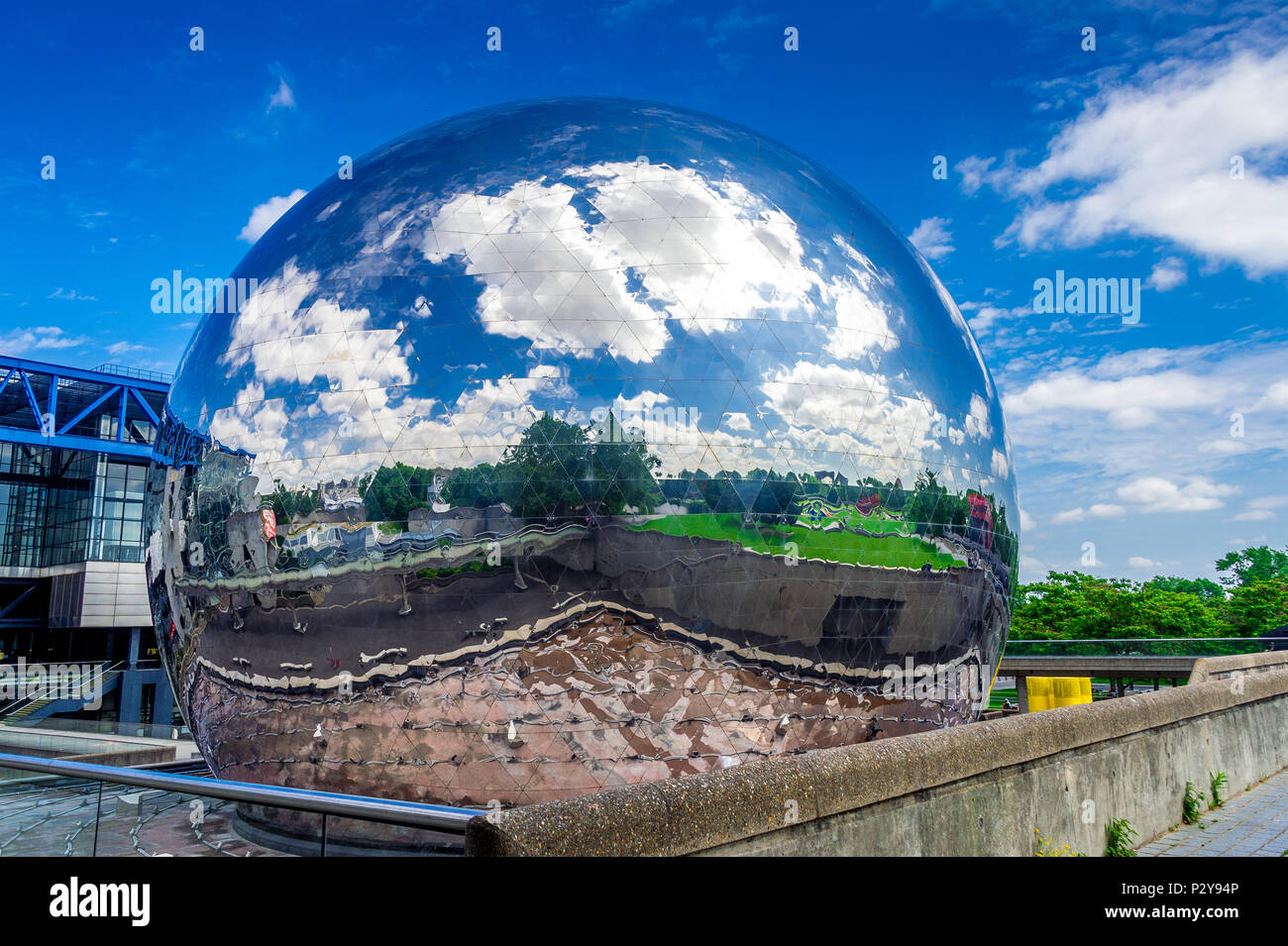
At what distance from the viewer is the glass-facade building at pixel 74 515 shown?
4038 centimetres

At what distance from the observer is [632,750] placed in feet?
20.2

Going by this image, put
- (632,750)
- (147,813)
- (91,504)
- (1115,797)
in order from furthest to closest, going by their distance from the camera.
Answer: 1. (91,504)
2. (1115,797)
3. (632,750)
4. (147,813)

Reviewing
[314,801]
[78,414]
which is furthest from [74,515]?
[314,801]

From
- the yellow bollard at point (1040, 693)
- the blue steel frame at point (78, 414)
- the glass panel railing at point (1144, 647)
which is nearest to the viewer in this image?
the yellow bollard at point (1040, 693)

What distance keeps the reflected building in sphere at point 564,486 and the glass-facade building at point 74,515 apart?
35.5 meters

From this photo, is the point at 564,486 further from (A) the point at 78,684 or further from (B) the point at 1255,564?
(B) the point at 1255,564

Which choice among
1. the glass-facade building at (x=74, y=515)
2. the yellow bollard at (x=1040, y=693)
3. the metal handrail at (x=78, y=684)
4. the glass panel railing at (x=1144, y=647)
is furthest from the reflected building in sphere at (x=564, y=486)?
the glass-facade building at (x=74, y=515)

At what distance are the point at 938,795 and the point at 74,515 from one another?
4998 cm

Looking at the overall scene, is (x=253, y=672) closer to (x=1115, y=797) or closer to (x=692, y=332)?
(x=692, y=332)

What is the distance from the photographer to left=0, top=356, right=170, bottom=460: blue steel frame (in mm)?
41938

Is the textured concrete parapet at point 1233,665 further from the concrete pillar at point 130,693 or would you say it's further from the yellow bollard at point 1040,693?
the concrete pillar at point 130,693

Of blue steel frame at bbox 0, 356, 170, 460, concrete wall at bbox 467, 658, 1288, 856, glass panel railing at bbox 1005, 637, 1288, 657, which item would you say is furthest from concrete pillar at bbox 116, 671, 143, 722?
concrete wall at bbox 467, 658, 1288, 856
